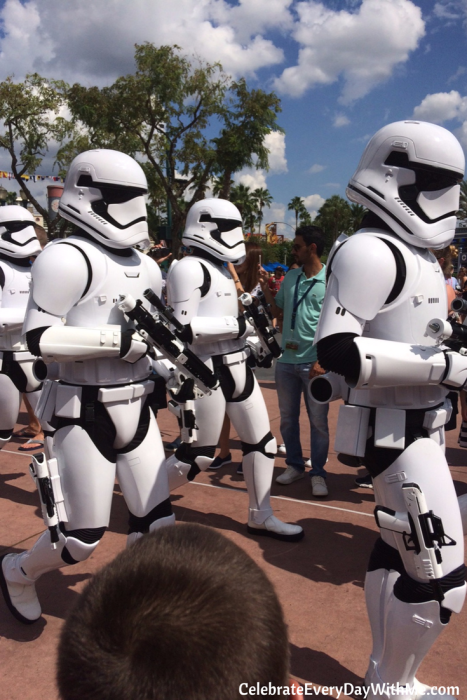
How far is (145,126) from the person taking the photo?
1634 cm

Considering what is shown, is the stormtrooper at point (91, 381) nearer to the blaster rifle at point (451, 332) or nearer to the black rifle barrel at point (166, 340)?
the black rifle barrel at point (166, 340)

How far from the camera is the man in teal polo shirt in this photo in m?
4.52

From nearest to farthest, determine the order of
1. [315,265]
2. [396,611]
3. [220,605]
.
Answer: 1. [220,605]
2. [396,611]
3. [315,265]

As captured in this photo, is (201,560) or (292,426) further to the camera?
(292,426)

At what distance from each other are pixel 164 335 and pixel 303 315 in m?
2.08

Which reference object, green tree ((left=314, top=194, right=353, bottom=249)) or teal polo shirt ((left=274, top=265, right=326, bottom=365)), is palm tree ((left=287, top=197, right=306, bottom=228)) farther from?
teal polo shirt ((left=274, top=265, right=326, bottom=365))

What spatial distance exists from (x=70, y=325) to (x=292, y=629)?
6.09 feet

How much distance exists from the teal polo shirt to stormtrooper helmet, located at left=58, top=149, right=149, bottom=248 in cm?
202

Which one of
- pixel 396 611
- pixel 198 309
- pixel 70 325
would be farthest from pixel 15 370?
pixel 396 611

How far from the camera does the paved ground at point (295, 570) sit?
248 cm

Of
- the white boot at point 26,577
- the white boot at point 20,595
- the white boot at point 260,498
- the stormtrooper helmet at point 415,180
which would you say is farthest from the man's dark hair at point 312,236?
the white boot at point 20,595

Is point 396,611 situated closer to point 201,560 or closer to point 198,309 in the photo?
point 201,560

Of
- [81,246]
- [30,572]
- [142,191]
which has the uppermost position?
[142,191]

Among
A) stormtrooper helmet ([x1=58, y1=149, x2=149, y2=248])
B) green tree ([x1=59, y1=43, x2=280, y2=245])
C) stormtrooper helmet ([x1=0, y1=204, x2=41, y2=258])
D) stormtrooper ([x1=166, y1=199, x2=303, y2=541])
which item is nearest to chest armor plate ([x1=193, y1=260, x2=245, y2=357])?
stormtrooper ([x1=166, y1=199, x2=303, y2=541])
